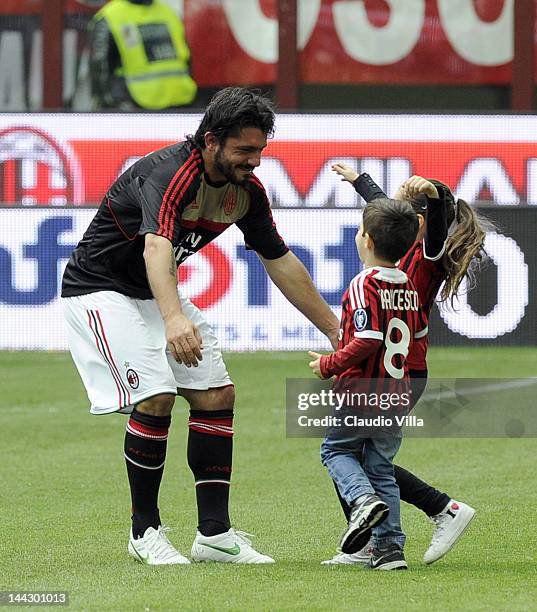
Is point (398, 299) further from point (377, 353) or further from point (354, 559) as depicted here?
point (354, 559)

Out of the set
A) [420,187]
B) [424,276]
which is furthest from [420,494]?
[420,187]

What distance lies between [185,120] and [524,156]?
364 cm

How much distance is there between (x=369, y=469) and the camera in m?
5.80

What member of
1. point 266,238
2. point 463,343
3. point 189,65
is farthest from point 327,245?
point 266,238

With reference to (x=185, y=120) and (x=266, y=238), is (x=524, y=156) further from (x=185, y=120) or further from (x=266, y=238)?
(x=266, y=238)

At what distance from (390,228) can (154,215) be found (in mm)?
885

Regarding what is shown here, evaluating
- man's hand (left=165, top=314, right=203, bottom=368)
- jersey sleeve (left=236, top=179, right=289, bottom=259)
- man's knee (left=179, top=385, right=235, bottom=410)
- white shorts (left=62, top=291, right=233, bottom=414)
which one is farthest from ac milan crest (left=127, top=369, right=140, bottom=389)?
jersey sleeve (left=236, top=179, right=289, bottom=259)

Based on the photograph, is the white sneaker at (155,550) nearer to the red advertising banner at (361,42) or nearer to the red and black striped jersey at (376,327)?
the red and black striped jersey at (376,327)

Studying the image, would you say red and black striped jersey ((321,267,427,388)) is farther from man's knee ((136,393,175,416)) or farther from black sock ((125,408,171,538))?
black sock ((125,408,171,538))

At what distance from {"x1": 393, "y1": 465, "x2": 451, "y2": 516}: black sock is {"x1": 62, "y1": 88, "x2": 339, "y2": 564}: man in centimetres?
59

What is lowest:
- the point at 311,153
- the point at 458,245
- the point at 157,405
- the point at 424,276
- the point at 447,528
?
the point at 447,528

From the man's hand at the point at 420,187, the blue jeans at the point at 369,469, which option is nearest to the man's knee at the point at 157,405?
the blue jeans at the point at 369,469

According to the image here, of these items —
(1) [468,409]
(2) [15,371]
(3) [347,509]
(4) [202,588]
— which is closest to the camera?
(4) [202,588]

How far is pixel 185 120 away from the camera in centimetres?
1667
